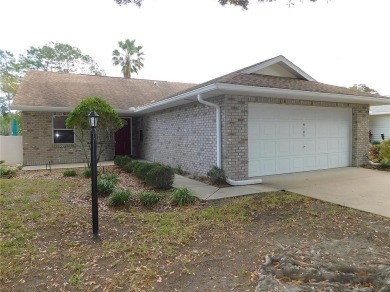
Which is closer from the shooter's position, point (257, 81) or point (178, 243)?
point (178, 243)

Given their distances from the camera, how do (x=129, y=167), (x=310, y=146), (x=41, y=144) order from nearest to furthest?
(x=310, y=146) < (x=129, y=167) < (x=41, y=144)

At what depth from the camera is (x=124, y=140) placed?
1541 centimetres

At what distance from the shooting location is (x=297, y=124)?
9211mm

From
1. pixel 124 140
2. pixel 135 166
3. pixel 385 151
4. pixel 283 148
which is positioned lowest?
pixel 135 166

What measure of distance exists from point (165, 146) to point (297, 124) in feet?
18.4

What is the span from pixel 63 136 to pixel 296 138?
428 inches

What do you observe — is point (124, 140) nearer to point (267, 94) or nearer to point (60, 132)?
point (60, 132)

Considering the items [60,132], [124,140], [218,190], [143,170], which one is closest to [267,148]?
[218,190]

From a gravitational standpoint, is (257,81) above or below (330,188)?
above

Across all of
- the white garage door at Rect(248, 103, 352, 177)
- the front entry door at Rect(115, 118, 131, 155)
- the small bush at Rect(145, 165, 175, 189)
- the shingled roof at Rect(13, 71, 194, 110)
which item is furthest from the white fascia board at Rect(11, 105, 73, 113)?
the white garage door at Rect(248, 103, 352, 177)

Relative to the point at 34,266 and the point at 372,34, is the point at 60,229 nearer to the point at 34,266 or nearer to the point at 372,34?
the point at 34,266

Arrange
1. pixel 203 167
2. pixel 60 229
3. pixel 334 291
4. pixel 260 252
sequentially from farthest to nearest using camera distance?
pixel 203 167, pixel 60 229, pixel 260 252, pixel 334 291

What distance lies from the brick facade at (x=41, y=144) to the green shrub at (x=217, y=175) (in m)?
8.78

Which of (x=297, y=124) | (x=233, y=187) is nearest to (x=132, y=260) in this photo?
(x=233, y=187)
